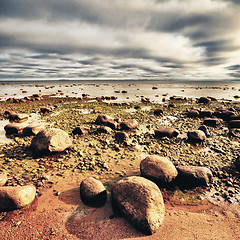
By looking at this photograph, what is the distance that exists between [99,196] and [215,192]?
4174 millimetres

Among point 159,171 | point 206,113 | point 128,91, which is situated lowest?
point 159,171

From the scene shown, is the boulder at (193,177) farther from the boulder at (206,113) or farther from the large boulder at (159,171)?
the boulder at (206,113)

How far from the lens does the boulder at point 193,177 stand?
5.45 meters

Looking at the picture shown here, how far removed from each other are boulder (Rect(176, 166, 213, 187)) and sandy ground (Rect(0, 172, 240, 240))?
0.82 metres

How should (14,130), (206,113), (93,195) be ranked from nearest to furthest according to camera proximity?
1. (93,195)
2. (14,130)
3. (206,113)

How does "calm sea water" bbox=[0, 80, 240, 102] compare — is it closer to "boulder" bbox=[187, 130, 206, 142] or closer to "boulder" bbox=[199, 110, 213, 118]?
"boulder" bbox=[199, 110, 213, 118]

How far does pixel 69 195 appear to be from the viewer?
4.93m

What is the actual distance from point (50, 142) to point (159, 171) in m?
5.27

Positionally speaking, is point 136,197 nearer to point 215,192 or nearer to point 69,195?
point 69,195

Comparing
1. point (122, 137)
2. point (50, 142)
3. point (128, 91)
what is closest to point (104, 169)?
point (50, 142)

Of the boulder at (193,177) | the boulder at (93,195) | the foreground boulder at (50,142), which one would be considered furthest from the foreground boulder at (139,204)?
the foreground boulder at (50,142)

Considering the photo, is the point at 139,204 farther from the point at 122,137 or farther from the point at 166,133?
the point at 166,133

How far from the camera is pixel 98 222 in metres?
3.97

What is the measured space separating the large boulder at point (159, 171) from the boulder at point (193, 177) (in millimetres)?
359
